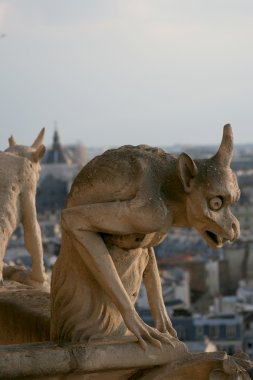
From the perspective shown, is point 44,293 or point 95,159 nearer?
point 95,159

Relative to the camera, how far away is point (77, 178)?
491cm

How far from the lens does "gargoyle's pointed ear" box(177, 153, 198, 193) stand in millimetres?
4781

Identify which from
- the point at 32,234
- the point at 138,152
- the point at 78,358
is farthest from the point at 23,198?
the point at 78,358

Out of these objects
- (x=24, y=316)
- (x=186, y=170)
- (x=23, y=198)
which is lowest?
(x=24, y=316)

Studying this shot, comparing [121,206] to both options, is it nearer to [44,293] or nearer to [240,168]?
[44,293]

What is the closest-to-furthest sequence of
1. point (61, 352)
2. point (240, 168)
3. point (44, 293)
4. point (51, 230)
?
point (61, 352) → point (44, 293) → point (51, 230) → point (240, 168)

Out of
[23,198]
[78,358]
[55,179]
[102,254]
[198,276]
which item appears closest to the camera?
[78,358]

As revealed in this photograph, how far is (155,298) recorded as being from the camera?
507cm

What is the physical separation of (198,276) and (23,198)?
5217 centimetres

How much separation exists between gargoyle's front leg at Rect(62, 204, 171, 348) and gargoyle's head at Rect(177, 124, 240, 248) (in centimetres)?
22

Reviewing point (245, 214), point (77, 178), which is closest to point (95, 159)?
point (77, 178)

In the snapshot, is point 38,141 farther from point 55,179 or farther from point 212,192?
point 55,179

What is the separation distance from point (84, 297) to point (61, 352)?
10.5 inches

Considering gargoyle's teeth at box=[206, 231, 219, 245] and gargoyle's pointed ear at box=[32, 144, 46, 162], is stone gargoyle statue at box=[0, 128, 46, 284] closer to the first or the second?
gargoyle's pointed ear at box=[32, 144, 46, 162]
